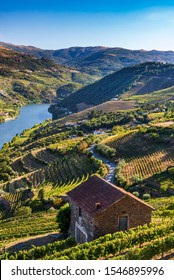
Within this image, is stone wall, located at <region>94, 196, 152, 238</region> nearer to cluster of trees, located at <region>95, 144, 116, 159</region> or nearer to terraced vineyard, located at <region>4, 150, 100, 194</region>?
terraced vineyard, located at <region>4, 150, 100, 194</region>

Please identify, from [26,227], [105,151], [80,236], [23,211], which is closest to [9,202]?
[23,211]

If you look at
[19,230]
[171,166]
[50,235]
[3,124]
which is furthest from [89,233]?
[3,124]

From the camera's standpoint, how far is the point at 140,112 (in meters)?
133

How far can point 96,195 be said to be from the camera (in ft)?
103

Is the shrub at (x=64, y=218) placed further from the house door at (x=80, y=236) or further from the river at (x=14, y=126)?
the river at (x=14, y=126)

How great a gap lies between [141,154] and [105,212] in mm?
46016

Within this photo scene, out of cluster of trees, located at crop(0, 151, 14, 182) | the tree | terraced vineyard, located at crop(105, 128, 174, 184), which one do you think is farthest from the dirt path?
cluster of trees, located at crop(0, 151, 14, 182)

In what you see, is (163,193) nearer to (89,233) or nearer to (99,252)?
(89,233)

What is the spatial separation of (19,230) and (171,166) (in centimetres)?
2998

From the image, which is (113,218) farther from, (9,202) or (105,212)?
(9,202)

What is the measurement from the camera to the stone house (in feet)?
96.5

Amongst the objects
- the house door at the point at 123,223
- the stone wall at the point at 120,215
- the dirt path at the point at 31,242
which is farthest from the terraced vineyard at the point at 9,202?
the stone wall at the point at 120,215

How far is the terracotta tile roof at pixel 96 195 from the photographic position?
29.7 m

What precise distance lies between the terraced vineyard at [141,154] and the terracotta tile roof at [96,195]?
2823 cm
